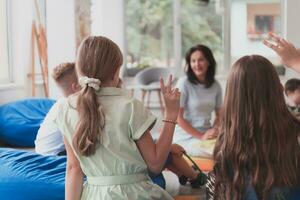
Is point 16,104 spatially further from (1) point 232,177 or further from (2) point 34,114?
(1) point 232,177

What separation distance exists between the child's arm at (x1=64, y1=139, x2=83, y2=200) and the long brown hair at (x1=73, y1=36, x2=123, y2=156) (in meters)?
0.12

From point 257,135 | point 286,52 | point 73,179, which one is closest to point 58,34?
point 73,179

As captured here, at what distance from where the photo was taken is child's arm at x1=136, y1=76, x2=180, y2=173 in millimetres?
1879

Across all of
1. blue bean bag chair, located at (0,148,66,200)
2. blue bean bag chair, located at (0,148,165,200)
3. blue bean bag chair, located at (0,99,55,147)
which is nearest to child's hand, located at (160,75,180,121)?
blue bean bag chair, located at (0,148,165,200)

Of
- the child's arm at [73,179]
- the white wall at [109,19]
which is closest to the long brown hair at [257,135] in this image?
the child's arm at [73,179]

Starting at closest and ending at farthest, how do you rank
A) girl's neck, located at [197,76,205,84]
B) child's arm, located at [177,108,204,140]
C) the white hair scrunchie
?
the white hair scrunchie
child's arm, located at [177,108,204,140]
girl's neck, located at [197,76,205,84]

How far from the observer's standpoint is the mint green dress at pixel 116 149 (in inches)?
72.9

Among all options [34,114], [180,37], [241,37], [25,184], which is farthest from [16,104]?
[241,37]

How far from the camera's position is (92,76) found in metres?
1.88

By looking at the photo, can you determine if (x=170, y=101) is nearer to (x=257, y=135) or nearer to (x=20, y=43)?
(x=257, y=135)

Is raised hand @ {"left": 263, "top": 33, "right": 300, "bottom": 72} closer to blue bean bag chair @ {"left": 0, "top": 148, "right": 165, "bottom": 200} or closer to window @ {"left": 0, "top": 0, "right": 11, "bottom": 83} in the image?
blue bean bag chair @ {"left": 0, "top": 148, "right": 165, "bottom": 200}

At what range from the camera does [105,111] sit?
1861 millimetres

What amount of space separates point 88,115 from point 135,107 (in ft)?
0.58

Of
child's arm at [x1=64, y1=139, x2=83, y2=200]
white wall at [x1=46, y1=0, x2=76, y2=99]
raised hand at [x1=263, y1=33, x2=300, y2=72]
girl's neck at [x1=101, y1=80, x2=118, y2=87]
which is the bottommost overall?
child's arm at [x1=64, y1=139, x2=83, y2=200]
